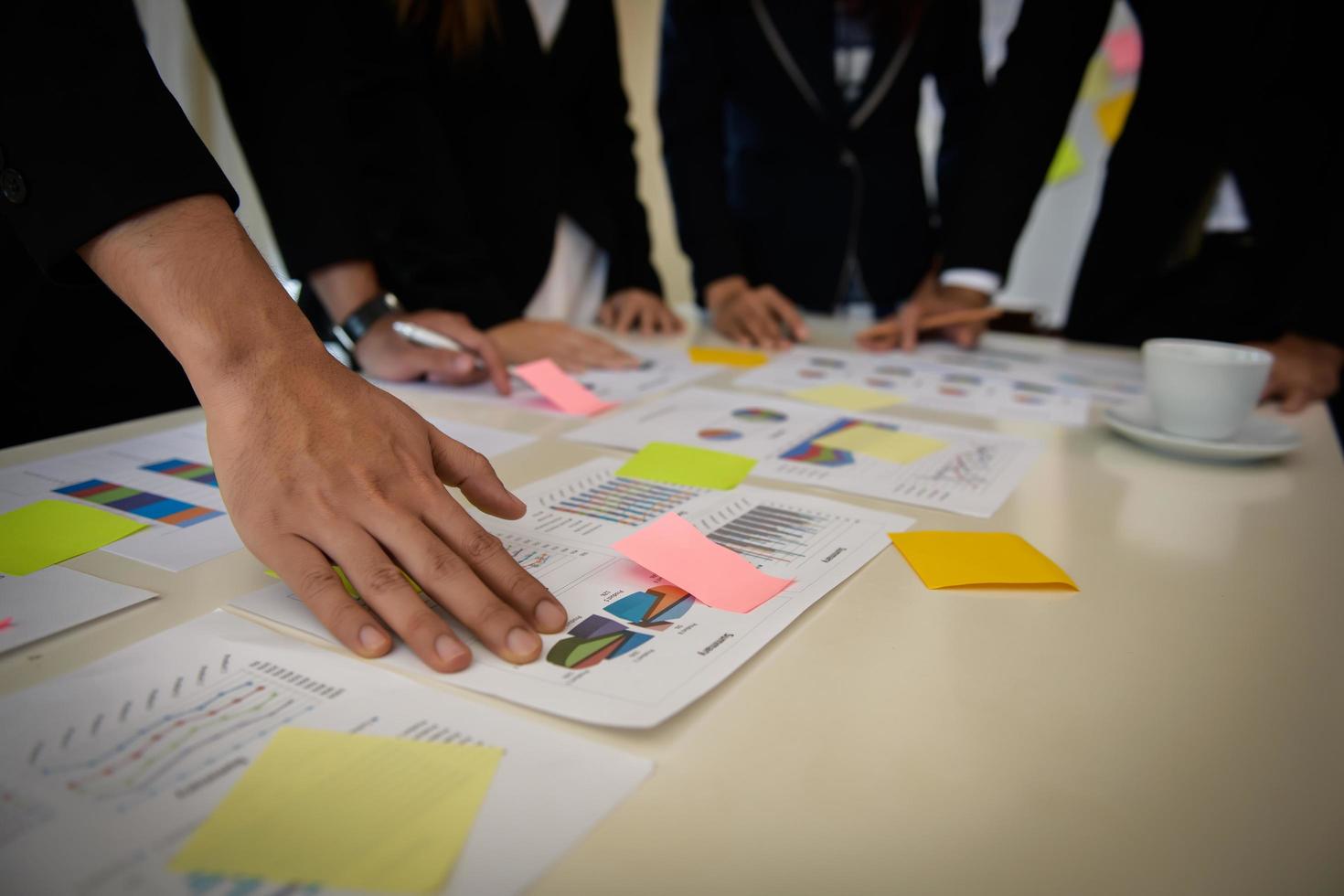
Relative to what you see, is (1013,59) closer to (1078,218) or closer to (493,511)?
(493,511)

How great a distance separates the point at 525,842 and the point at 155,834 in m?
0.13

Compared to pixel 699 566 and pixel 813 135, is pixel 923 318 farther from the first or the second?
pixel 699 566

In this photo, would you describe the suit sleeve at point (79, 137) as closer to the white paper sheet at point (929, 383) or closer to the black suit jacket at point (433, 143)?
the black suit jacket at point (433, 143)

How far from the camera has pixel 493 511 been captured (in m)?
0.54

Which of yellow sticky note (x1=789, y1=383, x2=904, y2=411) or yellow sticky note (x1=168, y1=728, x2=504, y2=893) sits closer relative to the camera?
yellow sticky note (x1=168, y1=728, x2=504, y2=893)

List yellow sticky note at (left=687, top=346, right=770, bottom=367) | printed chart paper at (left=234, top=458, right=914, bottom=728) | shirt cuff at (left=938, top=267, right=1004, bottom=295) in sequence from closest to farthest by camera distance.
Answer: printed chart paper at (left=234, top=458, right=914, bottom=728)
yellow sticky note at (left=687, top=346, right=770, bottom=367)
shirt cuff at (left=938, top=267, right=1004, bottom=295)

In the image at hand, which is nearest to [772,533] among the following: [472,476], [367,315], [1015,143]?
[472,476]

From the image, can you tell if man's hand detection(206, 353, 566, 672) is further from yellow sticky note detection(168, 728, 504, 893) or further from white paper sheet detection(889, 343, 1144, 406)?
white paper sheet detection(889, 343, 1144, 406)

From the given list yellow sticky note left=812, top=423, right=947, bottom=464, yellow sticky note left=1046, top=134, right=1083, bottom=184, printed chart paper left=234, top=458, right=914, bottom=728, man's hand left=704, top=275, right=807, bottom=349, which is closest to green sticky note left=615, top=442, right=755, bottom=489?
printed chart paper left=234, top=458, right=914, bottom=728

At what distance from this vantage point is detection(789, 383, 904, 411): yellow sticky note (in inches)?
38.8

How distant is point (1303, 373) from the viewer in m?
1.09

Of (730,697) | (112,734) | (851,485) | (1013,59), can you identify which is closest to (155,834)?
(112,734)

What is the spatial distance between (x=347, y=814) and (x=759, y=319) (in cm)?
117

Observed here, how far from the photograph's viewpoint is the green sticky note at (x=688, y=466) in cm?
70
